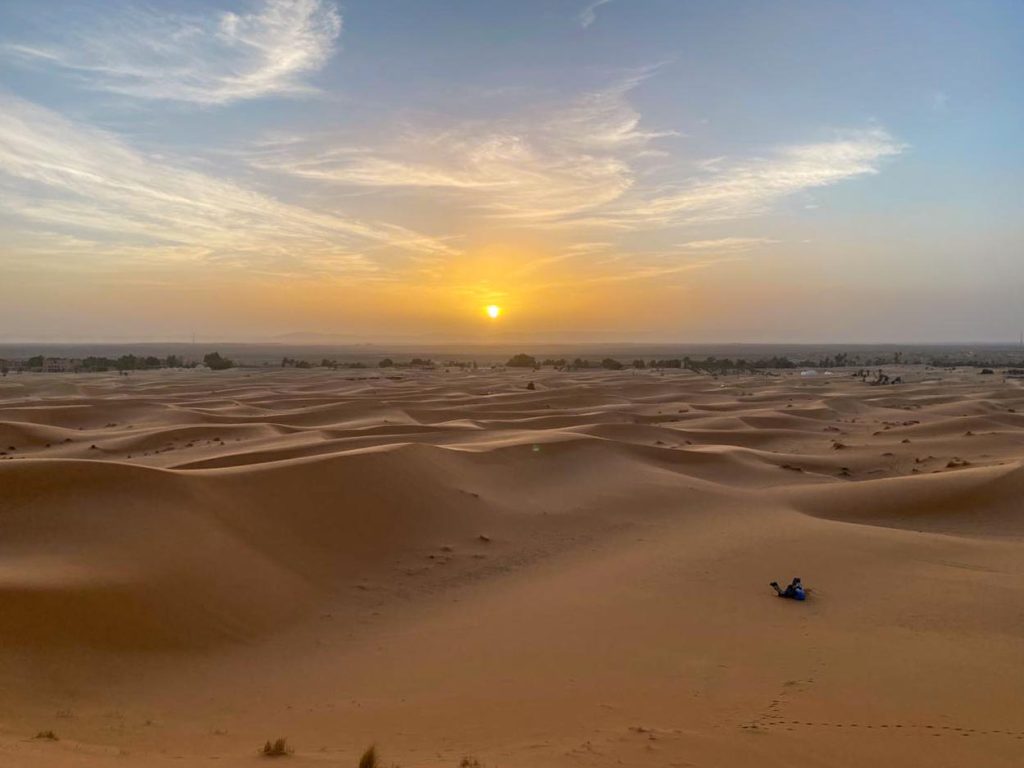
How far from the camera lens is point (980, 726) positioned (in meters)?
5.67

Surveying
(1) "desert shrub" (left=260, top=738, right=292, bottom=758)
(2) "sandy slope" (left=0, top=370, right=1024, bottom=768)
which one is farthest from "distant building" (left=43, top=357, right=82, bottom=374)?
(1) "desert shrub" (left=260, top=738, right=292, bottom=758)

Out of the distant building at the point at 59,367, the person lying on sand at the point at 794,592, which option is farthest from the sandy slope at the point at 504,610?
the distant building at the point at 59,367

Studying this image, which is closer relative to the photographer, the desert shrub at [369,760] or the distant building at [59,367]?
the desert shrub at [369,760]

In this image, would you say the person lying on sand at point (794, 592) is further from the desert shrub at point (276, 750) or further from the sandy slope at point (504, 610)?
the desert shrub at point (276, 750)

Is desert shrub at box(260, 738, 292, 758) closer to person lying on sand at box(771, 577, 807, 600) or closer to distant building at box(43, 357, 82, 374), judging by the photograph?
person lying on sand at box(771, 577, 807, 600)

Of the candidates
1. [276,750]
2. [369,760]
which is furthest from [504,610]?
[369,760]

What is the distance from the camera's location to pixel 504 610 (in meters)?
8.83

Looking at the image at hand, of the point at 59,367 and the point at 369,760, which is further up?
the point at 59,367

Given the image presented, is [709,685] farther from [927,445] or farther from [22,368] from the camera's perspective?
[22,368]

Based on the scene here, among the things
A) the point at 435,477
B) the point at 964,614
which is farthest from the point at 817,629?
the point at 435,477

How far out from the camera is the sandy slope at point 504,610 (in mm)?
5598

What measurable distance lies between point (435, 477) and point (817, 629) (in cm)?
802

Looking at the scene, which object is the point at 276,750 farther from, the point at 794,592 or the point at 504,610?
the point at 794,592

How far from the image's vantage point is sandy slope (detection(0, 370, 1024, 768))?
560cm
